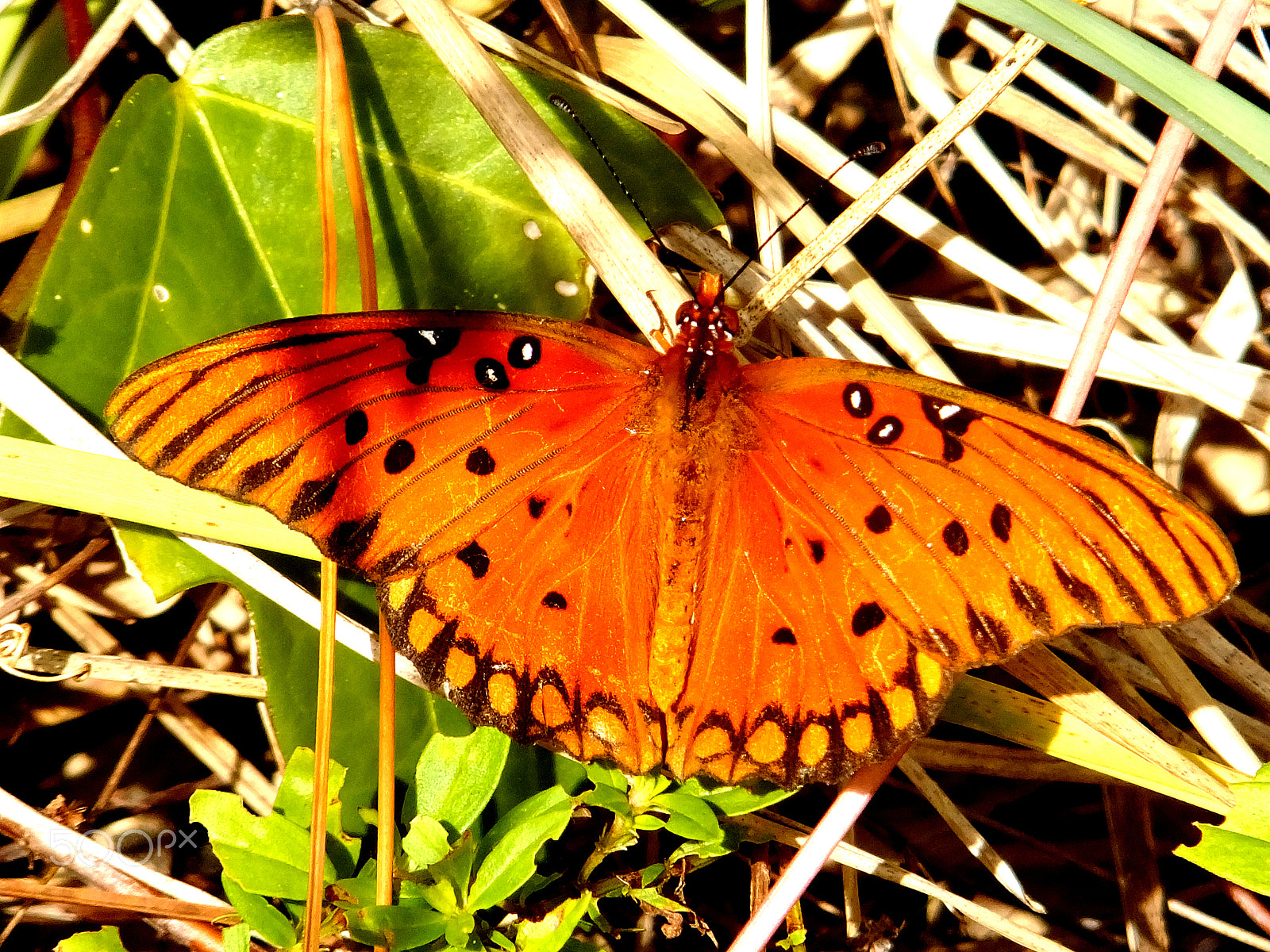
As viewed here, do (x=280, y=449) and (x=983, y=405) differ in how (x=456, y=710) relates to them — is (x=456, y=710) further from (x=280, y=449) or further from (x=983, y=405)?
(x=983, y=405)

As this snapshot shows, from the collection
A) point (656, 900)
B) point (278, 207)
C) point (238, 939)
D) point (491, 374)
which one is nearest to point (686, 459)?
point (491, 374)

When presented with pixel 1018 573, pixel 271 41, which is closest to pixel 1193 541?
pixel 1018 573

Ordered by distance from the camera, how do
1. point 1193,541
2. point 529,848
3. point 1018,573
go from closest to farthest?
point 1193,541
point 1018,573
point 529,848

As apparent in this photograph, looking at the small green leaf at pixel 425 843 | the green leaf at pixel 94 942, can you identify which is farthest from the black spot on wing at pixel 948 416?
the green leaf at pixel 94 942

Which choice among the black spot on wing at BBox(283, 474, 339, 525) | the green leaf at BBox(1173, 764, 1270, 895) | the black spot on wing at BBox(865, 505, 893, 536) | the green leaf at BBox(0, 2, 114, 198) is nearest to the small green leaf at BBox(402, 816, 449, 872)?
the black spot on wing at BBox(283, 474, 339, 525)

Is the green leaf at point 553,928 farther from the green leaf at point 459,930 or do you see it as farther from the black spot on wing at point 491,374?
the black spot on wing at point 491,374

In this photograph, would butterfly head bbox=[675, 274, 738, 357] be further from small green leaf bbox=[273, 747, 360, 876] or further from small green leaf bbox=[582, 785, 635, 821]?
small green leaf bbox=[273, 747, 360, 876]

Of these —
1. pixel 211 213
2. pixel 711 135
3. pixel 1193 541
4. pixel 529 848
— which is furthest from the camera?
pixel 711 135

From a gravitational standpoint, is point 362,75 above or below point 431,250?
above
